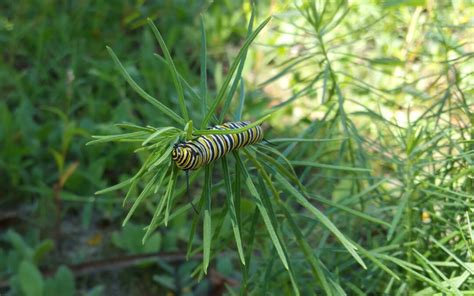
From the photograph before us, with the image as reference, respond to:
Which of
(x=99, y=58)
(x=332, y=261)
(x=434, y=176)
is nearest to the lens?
(x=434, y=176)

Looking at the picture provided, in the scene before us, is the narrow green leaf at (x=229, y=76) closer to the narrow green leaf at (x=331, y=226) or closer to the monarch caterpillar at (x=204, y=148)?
the monarch caterpillar at (x=204, y=148)

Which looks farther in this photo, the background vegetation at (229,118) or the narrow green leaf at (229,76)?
the background vegetation at (229,118)

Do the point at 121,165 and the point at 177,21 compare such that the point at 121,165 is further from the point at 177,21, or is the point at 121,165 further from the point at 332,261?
the point at 332,261

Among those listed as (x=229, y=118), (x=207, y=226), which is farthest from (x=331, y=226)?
(x=229, y=118)

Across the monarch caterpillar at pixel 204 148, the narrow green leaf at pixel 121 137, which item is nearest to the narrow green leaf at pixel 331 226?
the monarch caterpillar at pixel 204 148

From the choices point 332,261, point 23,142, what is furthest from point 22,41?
point 332,261

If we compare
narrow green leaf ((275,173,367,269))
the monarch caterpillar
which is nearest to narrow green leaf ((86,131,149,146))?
the monarch caterpillar

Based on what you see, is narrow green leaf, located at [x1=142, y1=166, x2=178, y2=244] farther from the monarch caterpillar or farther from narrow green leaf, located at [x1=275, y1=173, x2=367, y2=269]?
narrow green leaf, located at [x1=275, y1=173, x2=367, y2=269]
